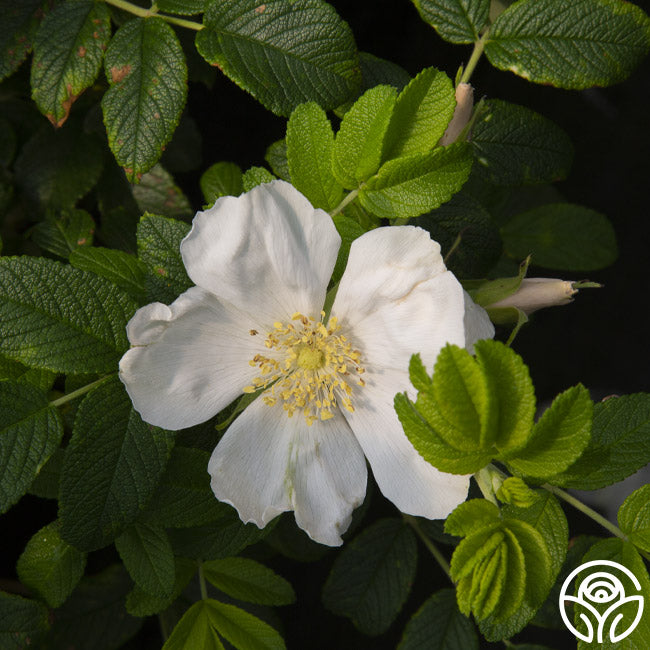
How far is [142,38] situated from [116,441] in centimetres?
58

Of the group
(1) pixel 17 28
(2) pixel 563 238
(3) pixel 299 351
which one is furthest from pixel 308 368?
(2) pixel 563 238

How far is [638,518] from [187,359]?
635mm

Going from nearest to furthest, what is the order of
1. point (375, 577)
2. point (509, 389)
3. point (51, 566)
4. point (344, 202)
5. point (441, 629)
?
1. point (509, 389)
2. point (344, 202)
3. point (51, 566)
4. point (441, 629)
5. point (375, 577)

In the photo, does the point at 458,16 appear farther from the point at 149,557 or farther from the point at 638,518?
the point at 149,557

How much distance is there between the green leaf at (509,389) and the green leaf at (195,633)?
64 cm

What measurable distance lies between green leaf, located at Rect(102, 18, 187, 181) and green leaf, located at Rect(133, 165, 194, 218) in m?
0.45

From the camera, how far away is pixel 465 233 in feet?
4.15

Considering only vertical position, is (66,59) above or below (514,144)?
above

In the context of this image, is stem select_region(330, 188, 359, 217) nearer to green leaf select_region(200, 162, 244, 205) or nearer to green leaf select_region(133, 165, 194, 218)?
green leaf select_region(200, 162, 244, 205)

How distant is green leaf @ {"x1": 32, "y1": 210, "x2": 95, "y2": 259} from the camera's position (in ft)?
4.62

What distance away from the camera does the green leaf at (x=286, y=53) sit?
1.04 m

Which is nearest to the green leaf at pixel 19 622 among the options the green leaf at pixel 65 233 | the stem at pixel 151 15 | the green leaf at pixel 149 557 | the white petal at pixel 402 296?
the green leaf at pixel 149 557

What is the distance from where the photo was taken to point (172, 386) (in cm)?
95

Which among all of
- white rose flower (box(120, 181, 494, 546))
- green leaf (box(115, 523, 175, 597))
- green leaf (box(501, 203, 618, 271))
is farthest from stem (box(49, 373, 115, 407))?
green leaf (box(501, 203, 618, 271))
